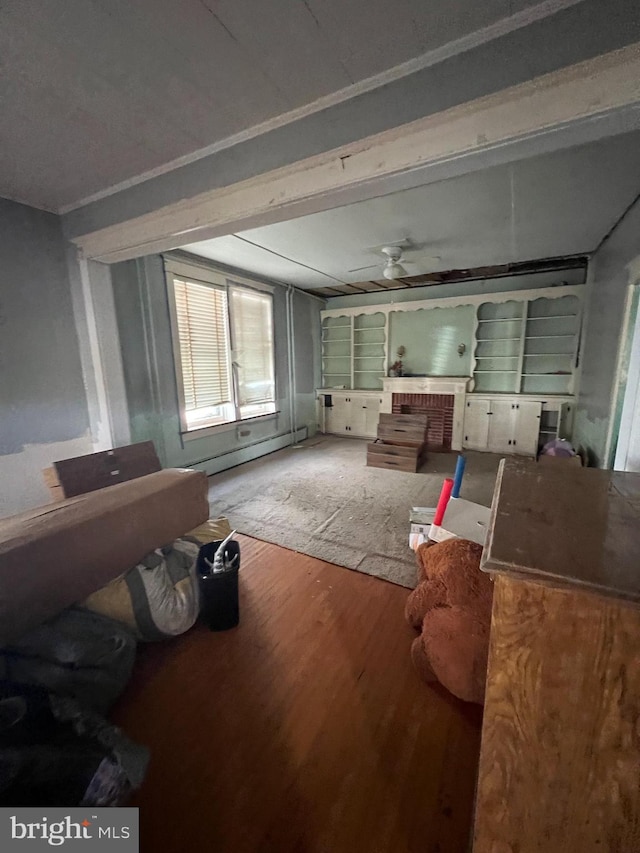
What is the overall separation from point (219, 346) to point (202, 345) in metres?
0.25

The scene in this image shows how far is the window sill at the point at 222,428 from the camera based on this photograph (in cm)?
357

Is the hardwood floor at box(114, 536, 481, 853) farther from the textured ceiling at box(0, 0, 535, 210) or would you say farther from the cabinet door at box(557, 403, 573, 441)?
the cabinet door at box(557, 403, 573, 441)

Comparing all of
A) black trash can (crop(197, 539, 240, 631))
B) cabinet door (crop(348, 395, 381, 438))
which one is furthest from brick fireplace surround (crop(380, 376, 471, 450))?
black trash can (crop(197, 539, 240, 631))

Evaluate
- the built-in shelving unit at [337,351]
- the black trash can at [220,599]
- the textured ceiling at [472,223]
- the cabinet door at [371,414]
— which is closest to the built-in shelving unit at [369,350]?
the built-in shelving unit at [337,351]

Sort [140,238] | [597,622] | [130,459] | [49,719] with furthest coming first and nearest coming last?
[130,459], [140,238], [49,719], [597,622]

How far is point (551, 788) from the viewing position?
618 mm

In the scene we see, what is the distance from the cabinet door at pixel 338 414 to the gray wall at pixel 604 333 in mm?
3232

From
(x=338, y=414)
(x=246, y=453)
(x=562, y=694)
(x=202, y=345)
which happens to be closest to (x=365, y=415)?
(x=338, y=414)

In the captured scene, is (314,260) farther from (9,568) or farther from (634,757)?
(634,757)

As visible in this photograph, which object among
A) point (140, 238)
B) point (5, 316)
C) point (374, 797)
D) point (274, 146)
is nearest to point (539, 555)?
point (374, 797)

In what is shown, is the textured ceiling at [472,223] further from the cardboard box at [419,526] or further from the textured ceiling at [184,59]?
the cardboard box at [419,526]

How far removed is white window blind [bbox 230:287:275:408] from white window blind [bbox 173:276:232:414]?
7.0 inches

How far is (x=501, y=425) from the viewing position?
4.64 meters

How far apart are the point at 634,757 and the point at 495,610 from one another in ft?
1.06
